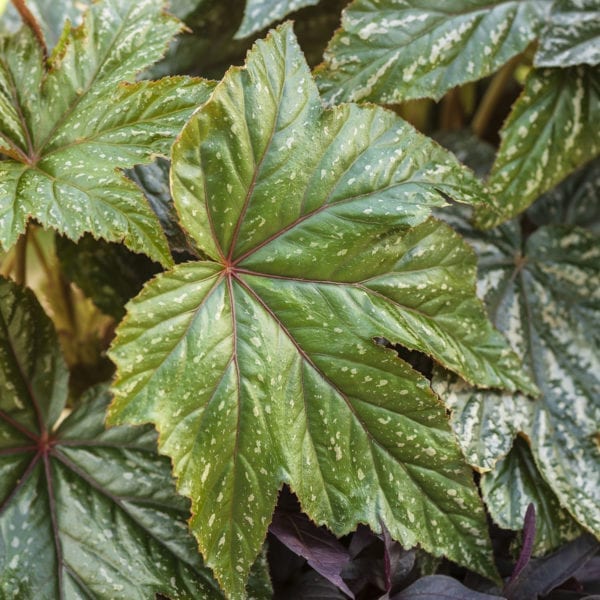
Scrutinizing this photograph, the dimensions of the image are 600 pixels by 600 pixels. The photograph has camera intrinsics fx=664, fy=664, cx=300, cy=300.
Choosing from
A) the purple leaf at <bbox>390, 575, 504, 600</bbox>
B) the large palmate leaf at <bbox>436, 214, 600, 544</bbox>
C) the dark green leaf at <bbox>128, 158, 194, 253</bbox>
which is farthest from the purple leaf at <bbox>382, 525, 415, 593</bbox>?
the dark green leaf at <bbox>128, 158, 194, 253</bbox>

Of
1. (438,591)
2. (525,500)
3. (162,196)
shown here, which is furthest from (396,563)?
(162,196)

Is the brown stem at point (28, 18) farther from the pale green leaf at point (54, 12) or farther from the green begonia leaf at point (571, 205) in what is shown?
the green begonia leaf at point (571, 205)

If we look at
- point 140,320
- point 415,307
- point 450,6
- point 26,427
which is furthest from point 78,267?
point 450,6

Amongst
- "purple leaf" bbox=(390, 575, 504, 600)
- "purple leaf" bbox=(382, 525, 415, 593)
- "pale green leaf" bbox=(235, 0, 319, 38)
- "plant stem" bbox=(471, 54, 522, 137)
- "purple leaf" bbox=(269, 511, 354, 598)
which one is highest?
"plant stem" bbox=(471, 54, 522, 137)

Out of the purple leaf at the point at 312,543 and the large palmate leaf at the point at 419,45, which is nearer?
the purple leaf at the point at 312,543

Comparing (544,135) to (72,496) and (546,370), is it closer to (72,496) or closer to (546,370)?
(546,370)

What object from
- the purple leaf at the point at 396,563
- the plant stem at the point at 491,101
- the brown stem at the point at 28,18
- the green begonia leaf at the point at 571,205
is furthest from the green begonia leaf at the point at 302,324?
the plant stem at the point at 491,101

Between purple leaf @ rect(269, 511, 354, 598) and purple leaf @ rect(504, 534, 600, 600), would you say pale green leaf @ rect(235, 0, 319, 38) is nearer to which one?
purple leaf @ rect(269, 511, 354, 598)
